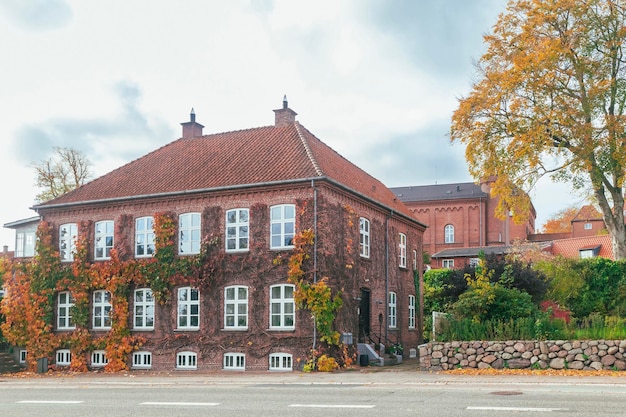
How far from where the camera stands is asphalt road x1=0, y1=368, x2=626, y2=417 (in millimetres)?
12812

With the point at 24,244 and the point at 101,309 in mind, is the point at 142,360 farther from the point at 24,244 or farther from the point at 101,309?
the point at 24,244

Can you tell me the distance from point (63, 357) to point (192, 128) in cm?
1181

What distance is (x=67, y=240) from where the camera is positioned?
33156mm

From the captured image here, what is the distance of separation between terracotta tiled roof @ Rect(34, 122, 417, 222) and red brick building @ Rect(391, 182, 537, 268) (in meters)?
41.3

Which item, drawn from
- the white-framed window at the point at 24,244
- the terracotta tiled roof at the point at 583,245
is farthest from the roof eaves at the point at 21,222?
the terracotta tiled roof at the point at 583,245

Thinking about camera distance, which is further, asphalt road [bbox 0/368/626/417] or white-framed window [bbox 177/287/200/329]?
white-framed window [bbox 177/287/200/329]

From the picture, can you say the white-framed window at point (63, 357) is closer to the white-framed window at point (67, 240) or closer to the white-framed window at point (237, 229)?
the white-framed window at point (67, 240)

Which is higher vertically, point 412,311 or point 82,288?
point 82,288

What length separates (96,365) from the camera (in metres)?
31.2

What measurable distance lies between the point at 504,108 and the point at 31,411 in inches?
1028

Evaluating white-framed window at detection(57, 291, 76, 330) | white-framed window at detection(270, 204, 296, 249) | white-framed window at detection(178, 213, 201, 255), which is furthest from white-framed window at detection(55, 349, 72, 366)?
white-framed window at detection(270, 204, 296, 249)

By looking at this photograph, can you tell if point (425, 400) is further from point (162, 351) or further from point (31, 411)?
point (162, 351)

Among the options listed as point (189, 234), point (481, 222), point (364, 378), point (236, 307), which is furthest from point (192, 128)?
point (481, 222)

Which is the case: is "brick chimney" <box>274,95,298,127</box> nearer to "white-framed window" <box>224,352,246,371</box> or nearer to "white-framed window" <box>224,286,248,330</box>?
"white-framed window" <box>224,286,248,330</box>
